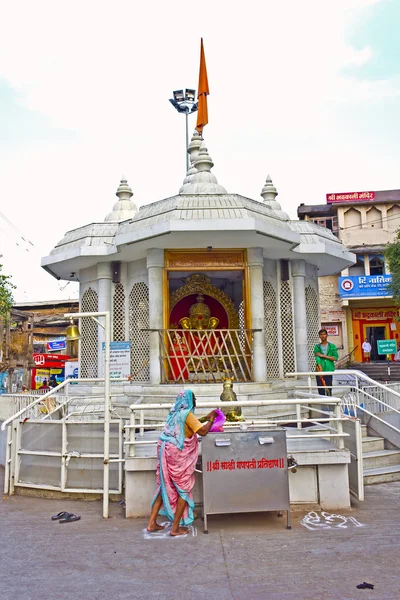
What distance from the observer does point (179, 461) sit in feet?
17.9

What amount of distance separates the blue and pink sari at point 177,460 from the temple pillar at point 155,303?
16.8 ft

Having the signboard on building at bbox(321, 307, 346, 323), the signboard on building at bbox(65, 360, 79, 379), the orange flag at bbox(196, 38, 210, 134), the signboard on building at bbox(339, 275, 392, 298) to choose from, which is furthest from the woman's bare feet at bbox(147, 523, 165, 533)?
the signboard on building at bbox(321, 307, 346, 323)

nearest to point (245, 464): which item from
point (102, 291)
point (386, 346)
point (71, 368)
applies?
point (102, 291)

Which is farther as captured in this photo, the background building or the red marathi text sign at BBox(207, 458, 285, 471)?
the background building

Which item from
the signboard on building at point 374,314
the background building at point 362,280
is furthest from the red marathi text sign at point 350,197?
the signboard on building at point 374,314

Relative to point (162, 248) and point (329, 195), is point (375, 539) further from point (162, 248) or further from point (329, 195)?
point (329, 195)

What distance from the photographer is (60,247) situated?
1298 cm

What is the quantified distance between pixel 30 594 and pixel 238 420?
3.39 meters

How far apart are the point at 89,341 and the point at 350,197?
26044 millimetres

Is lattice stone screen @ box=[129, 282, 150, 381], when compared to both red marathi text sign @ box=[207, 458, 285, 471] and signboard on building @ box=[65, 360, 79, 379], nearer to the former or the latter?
red marathi text sign @ box=[207, 458, 285, 471]

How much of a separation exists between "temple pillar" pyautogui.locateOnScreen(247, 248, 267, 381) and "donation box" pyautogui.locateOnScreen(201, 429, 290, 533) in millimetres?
5220

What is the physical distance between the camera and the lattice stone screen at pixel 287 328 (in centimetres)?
1222

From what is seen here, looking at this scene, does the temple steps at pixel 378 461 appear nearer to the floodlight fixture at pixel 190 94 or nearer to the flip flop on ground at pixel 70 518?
the flip flop on ground at pixel 70 518

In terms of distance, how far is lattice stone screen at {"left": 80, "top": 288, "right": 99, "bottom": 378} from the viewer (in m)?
12.6
